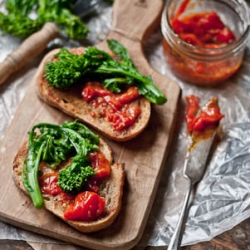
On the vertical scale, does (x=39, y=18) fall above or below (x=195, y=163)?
above

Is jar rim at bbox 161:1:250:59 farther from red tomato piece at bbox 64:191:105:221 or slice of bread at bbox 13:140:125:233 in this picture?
red tomato piece at bbox 64:191:105:221

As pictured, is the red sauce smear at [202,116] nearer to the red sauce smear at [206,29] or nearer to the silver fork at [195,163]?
the silver fork at [195,163]

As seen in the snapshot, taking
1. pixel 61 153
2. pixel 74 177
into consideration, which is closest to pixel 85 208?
pixel 74 177

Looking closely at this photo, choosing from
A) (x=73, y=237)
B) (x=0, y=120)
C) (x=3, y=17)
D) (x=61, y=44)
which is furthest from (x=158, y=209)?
(x=3, y=17)

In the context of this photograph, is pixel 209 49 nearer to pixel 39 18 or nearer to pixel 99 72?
pixel 99 72

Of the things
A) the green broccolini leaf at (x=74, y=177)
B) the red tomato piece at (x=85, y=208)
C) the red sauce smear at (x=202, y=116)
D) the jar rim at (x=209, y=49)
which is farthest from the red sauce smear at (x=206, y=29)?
the red tomato piece at (x=85, y=208)

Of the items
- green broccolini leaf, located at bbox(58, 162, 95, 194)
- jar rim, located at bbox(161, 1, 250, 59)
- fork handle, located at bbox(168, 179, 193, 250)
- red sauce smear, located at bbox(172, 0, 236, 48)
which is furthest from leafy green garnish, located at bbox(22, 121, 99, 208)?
red sauce smear, located at bbox(172, 0, 236, 48)

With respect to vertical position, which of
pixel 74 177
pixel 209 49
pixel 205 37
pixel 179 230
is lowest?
pixel 179 230

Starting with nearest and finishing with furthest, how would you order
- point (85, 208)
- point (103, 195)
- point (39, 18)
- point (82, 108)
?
point (85, 208) < point (103, 195) < point (82, 108) < point (39, 18)
